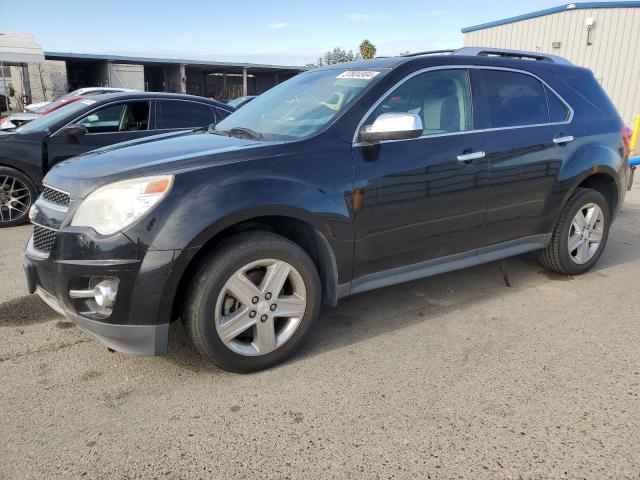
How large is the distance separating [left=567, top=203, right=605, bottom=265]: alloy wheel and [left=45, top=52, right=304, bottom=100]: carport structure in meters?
28.5

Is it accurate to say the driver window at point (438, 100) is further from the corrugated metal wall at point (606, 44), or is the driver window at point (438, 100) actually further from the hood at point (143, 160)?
the corrugated metal wall at point (606, 44)

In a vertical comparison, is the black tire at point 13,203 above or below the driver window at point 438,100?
below

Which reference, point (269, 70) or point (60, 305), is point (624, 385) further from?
point (269, 70)

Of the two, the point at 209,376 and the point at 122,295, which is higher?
the point at 122,295

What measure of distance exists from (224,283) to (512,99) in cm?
259

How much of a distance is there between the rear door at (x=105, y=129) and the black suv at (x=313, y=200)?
303 centimetres

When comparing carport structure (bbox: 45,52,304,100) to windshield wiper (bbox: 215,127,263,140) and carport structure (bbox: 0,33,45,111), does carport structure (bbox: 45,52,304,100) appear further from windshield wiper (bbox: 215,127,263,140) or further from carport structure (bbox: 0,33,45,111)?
windshield wiper (bbox: 215,127,263,140)

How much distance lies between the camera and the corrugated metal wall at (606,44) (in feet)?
54.7

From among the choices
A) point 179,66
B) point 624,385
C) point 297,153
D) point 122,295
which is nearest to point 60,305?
point 122,295

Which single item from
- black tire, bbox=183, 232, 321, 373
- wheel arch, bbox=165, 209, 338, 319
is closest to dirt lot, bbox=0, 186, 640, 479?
black tire, bbox=183, 232, 321, 373

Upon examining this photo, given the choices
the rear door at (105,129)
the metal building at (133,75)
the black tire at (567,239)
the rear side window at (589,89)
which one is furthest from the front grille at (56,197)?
the metal building at (133,75)

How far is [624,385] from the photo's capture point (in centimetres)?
275

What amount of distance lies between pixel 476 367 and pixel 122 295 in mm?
1993

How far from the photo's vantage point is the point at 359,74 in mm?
3377
